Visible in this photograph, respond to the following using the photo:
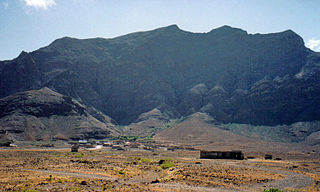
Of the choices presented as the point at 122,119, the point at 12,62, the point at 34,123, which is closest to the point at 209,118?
the point at 122,119

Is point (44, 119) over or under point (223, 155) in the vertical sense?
over

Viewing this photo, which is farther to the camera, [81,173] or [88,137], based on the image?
[88,137]

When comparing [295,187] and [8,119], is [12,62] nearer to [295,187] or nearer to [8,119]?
[8,119]

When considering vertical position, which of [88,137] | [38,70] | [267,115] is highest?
[38,70]

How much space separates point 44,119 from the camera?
136 metres

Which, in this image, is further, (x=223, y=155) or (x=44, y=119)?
(x=44, y=119)

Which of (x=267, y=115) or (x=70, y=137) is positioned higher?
(x=267, y=115)

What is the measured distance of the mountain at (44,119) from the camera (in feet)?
392

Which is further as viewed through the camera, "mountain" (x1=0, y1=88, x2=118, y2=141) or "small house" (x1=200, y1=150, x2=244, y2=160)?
"mountain" (x1=0, y1=88, x2=118, y2=141)

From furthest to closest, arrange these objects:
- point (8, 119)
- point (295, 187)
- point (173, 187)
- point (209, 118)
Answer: point (209, 118) → point (8, 119) → point (295, 187) → point (173, 187)

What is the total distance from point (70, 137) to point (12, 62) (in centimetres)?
10383

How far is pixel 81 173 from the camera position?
38.3 meters

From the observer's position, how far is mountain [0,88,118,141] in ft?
392

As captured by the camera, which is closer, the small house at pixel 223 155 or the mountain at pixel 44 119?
the small house at pixel 223 155
